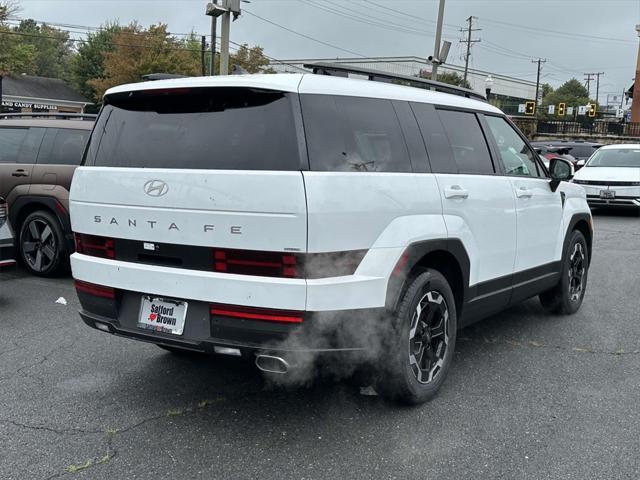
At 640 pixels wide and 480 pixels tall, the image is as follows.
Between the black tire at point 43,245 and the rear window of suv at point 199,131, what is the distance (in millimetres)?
3813

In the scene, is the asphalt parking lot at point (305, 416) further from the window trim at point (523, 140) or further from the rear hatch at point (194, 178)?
the window trim at point (523, 140)

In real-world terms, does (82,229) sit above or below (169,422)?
above

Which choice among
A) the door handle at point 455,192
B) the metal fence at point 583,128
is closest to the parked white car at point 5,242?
the door handle at point 455,192

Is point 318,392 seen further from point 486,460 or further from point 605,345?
point 605,345

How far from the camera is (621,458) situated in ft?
10.8

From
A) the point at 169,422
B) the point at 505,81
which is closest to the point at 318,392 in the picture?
the point at 169,422

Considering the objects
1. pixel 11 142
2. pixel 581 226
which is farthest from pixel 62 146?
pixel 581 226

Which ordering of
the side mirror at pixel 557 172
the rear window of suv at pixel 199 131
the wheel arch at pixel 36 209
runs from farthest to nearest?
the wheel arch at pixel 36 209 → the side mirror at pixel 557 172 → the rear window of suv at pixel 199 131

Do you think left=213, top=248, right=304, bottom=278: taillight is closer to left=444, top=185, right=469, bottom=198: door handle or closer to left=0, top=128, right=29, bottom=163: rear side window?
left=444, top=185, right=469, bottom=198: door handle

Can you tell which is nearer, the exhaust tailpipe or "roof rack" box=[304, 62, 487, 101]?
the exhaust tailpipe

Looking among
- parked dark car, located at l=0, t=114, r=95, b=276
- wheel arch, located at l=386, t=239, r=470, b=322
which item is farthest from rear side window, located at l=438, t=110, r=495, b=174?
parked dark car, located at l=0, t=114, r=95, b=276

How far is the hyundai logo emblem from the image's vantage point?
339cm

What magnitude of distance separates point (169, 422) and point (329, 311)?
126cm

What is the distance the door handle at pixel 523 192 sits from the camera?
479cm
